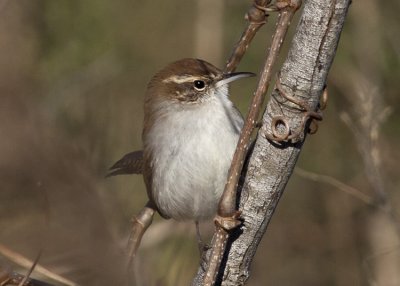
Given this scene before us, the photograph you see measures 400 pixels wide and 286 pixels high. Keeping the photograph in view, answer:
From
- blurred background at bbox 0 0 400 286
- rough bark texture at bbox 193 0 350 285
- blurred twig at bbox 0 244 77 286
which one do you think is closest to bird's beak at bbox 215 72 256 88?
blurred background at bbox 0 0 400 286

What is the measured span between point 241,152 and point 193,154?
1.28m

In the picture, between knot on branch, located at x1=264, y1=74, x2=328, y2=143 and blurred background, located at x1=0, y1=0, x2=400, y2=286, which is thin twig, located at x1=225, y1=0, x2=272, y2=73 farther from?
blurred background, located at x1=0, y1=0, x2=400, y2=286

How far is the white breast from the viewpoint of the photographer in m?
4.20

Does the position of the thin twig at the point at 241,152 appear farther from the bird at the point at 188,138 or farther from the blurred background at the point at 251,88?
the blurred background at the point at 251,88

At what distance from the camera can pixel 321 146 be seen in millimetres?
7180

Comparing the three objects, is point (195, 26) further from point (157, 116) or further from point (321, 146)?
point (157, 116)

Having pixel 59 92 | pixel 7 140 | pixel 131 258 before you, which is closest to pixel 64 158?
pixel 131 258

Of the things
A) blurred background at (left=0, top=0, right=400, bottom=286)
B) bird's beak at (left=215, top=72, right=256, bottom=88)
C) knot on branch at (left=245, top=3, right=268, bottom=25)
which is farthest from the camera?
blurred background at (left=0, top=0, right=400, bottom=286)

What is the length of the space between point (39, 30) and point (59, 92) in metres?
0.59

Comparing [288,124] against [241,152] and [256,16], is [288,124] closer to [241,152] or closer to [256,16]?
[241,152]

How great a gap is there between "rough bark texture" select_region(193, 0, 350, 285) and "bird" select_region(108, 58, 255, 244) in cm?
85

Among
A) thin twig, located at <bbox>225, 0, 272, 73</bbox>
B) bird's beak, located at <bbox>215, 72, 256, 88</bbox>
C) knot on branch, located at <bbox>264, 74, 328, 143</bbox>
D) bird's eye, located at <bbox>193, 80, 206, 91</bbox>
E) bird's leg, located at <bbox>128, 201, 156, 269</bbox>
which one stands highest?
thin twig, located at <bbox>225, 0, 272, 73</bbox>

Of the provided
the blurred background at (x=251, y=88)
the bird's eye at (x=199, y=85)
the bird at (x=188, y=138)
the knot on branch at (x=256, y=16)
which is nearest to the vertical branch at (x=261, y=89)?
the knot on branch at (x=256, y=16)

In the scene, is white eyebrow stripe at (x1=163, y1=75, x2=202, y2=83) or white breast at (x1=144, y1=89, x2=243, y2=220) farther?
white eyebrow stripe at (x1=163, y1=75, x2=202, y2=83)
